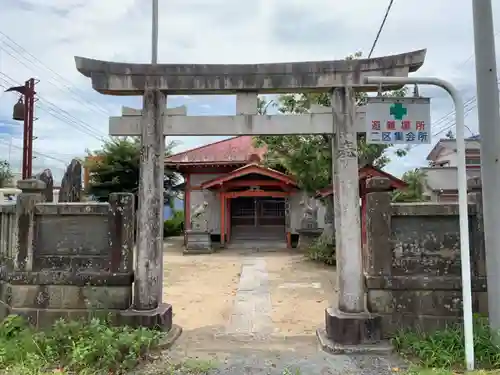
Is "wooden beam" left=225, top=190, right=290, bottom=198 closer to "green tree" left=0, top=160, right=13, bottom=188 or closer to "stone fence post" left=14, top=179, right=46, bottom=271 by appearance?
"stone fence post" left=14, top=179, right=46, bottom=271

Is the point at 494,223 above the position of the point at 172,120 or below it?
below

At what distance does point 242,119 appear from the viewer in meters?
5.29

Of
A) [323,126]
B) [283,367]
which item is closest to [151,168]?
[323,126]

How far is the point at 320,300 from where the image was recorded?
821 cm

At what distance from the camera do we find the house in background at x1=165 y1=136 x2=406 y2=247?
17.8 m

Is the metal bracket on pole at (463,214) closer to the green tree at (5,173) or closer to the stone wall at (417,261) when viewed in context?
the stone wall at (417,261)

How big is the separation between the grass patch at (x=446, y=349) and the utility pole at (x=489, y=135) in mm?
237

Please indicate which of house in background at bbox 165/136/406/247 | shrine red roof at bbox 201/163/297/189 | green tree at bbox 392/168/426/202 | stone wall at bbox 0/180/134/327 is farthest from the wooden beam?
stone wall at bbox 0/180/134/327

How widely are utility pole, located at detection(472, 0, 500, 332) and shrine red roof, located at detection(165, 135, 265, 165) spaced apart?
553 inches

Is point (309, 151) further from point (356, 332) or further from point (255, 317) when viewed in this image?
point (356, 332)

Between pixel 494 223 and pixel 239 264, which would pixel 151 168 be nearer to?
pixel 494 223

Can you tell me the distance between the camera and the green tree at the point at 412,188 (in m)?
14.5

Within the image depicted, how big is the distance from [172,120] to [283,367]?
3.29 m

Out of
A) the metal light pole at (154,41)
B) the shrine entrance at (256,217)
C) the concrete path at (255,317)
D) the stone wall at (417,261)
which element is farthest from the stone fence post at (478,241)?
the shrine entrance at (256,217)
